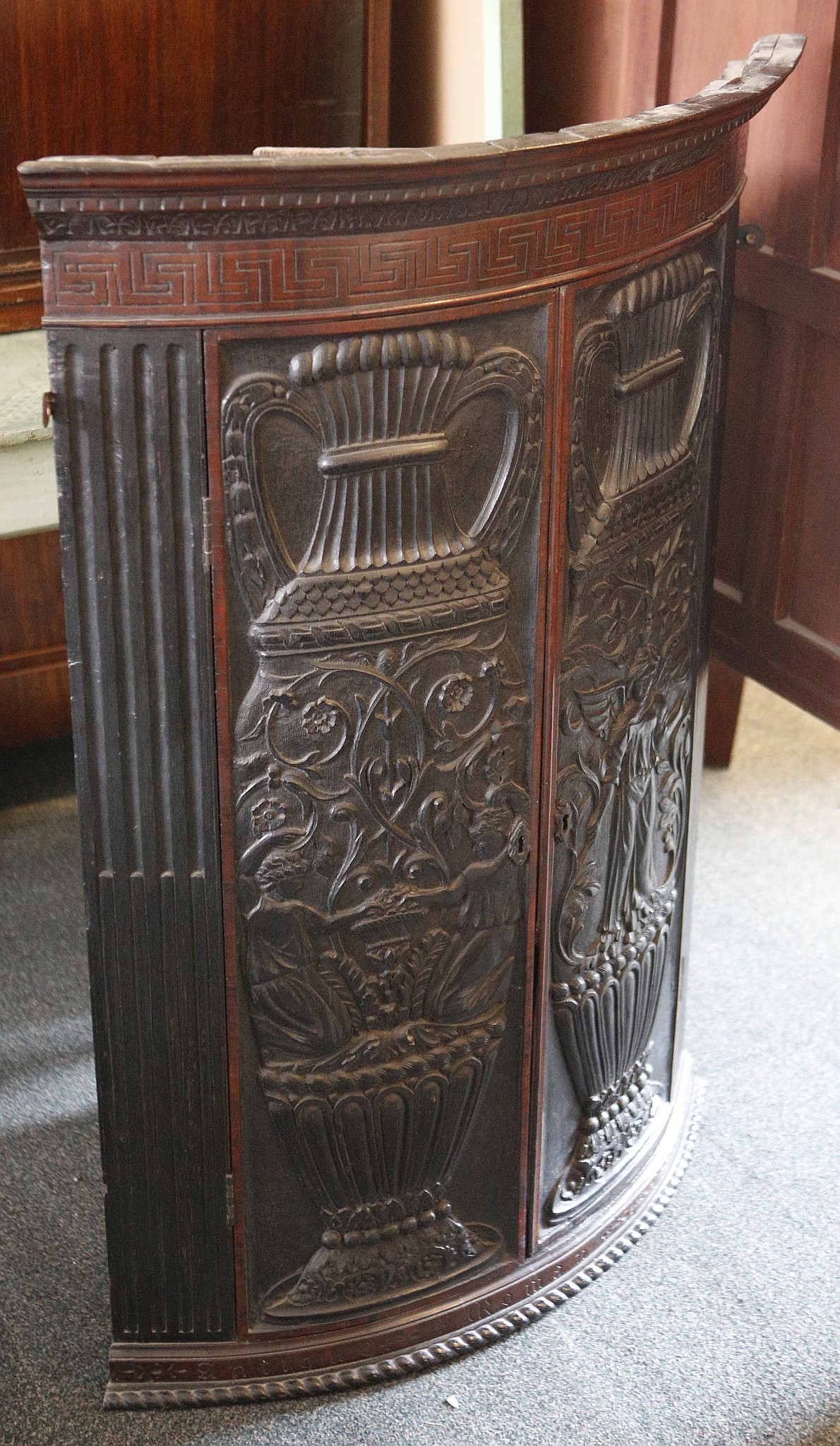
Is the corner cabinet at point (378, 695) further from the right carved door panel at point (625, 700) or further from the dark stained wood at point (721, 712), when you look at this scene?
the dark stained wood at point (721, 712)

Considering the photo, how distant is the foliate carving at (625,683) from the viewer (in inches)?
64.8

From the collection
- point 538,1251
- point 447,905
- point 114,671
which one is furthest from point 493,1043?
point 114,671

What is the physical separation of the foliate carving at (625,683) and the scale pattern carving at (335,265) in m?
0.09

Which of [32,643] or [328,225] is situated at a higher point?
[328,225]

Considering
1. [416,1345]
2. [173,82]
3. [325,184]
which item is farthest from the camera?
[173,82]

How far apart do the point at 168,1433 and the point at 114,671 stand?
90 cm

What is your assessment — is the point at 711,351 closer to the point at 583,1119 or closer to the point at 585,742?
the point at 585,742

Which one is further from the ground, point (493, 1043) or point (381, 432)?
→ point (381, 432)

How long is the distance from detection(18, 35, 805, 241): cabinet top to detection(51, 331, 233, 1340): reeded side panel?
11 cm

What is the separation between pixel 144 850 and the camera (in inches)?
62.9

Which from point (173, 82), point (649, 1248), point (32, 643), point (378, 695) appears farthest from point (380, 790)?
point (32, 643)

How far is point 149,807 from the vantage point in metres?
1.57

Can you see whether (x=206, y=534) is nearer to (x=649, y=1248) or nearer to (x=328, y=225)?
(x=328, y=225)

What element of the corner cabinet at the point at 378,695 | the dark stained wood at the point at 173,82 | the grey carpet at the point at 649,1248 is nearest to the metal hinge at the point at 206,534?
the corner cabinet at the point at 378,695
